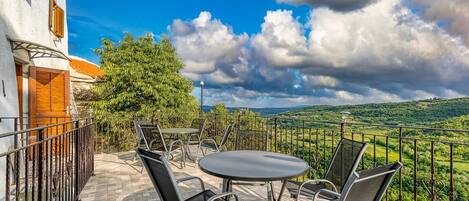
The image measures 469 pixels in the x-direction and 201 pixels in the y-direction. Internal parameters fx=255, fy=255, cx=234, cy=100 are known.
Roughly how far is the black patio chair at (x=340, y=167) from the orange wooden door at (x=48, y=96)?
19.0 feet

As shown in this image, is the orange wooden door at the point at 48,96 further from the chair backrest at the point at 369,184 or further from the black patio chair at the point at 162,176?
the chair backrest at the point at 369,184

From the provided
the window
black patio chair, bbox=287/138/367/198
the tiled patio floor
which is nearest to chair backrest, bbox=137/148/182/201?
black patio chair, bbox=287/138/367/198

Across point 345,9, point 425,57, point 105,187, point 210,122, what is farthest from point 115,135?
point 425,57

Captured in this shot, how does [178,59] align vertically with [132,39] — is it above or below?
below

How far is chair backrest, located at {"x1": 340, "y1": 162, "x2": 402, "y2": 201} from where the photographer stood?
1.33 m

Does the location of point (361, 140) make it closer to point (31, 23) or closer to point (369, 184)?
point (369, 184)

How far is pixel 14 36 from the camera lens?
509 cm

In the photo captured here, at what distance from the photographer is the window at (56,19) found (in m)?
6.75

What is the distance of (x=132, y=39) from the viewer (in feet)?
36.7

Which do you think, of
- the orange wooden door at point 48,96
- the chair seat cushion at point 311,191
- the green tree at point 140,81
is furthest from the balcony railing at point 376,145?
the orange wooden door at point 48,96

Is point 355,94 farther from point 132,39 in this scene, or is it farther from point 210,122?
point 132,39

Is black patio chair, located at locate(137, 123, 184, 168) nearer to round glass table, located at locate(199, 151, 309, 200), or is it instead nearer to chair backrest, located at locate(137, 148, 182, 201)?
round glass table, located at locate(199, 151, 309, 200)

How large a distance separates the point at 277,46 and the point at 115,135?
26.7 ft

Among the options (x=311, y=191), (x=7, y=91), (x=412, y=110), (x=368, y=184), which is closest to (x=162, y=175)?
(x=368, y=184)
